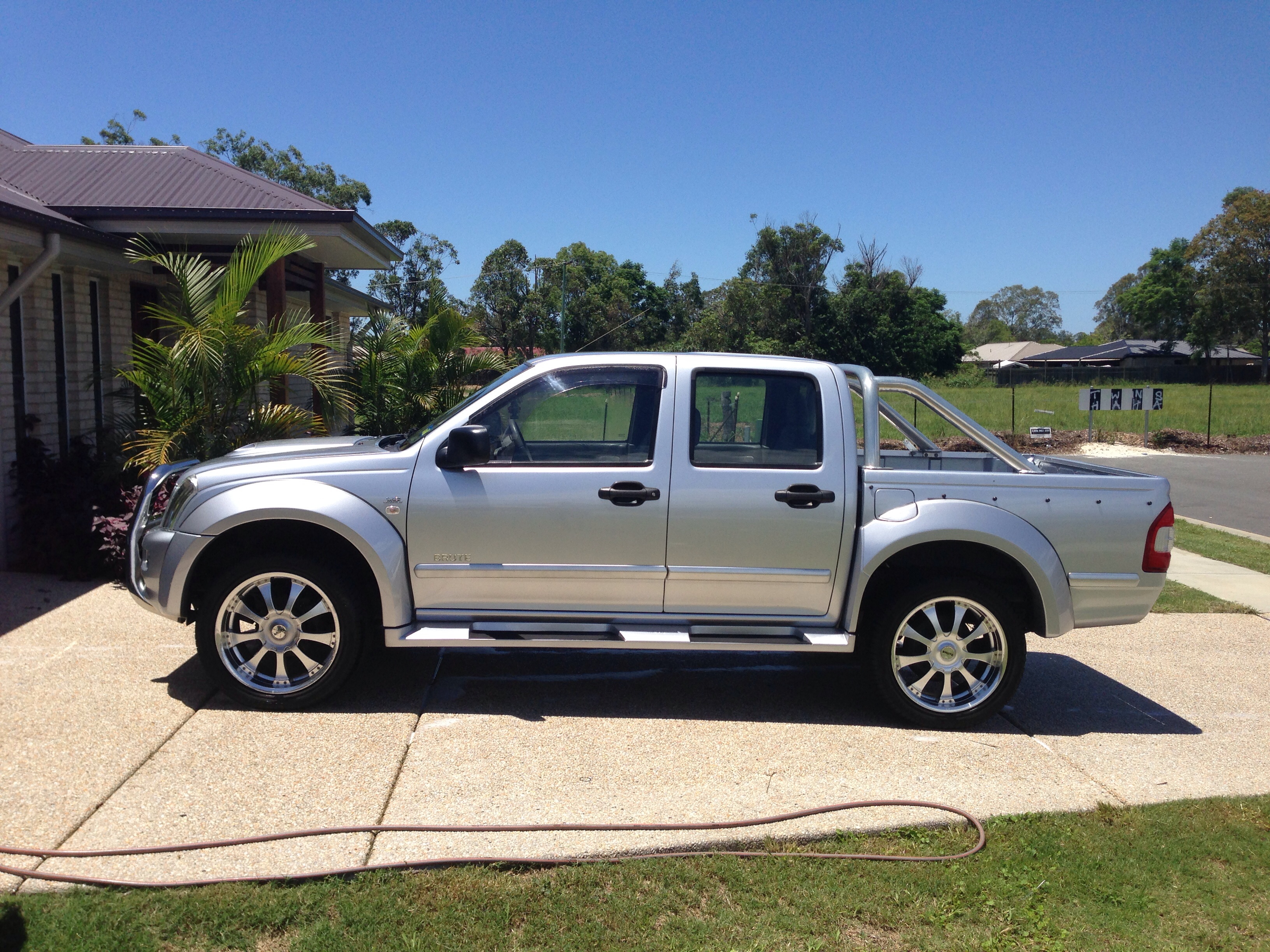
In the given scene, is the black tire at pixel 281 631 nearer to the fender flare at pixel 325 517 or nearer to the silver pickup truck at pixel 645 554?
the silver pickup truck at pixel 645 554

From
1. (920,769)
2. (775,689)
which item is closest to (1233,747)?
(920,769)

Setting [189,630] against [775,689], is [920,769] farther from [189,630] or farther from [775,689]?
[189,630]

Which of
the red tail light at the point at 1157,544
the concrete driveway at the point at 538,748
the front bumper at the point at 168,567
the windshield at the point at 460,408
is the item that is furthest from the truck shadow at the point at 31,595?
the red tail light at the point at 1157,544

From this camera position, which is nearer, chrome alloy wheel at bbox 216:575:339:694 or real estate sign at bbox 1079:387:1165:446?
chrome alloy wheel at bbox 216:575:339:694

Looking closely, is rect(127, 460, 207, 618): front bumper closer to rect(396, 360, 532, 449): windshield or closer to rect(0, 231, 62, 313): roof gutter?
rect(396, 360, 532, 449): windshield

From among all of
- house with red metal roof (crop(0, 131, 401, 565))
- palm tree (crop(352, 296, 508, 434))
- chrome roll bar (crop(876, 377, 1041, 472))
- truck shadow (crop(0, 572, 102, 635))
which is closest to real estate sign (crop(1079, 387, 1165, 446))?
palm tree (crop(352, 296, 508, 434))

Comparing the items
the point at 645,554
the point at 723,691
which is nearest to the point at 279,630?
the point at 645,554

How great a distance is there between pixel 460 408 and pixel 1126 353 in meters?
84.4

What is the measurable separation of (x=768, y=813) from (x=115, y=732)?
3156mm

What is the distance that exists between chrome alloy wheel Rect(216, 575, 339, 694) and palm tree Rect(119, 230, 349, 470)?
352cm

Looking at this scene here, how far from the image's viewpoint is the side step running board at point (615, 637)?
5.21 meters

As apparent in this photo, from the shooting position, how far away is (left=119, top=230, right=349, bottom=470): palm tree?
8.45 metres

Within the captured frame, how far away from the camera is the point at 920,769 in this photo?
4828mm

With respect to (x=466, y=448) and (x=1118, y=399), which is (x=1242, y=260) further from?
(x=466, y=448)
